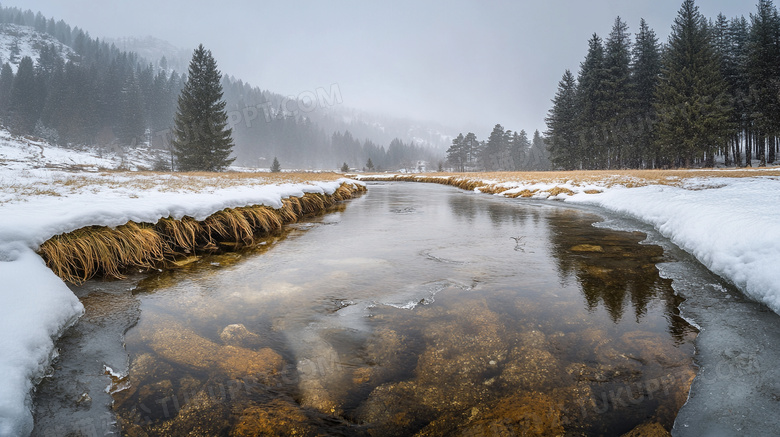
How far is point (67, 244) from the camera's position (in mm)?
4023

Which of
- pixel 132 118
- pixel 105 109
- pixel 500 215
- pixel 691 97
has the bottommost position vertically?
pixel 500 215

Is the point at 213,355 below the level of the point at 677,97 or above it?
below

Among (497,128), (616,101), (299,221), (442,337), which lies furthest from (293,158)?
(442,337)

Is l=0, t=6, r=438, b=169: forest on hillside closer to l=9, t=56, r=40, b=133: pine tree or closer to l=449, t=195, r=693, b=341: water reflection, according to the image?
l=9, t=56, r=40, b=133: pine tree

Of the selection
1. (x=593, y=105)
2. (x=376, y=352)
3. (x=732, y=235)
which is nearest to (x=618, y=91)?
(x=593, y=105)

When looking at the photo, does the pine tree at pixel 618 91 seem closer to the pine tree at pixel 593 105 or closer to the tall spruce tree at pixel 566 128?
the pine tree at pixel 593 105

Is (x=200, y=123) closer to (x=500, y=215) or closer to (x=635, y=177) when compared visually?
(x=500, y=215)

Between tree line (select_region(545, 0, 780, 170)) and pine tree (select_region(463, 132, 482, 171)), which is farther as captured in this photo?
pine tree (select_region(463, 132, 482, 171))

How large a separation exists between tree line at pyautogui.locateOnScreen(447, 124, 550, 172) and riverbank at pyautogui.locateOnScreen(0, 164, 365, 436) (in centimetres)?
8371

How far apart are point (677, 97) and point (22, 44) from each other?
625ft

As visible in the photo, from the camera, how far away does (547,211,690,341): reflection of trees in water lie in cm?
338

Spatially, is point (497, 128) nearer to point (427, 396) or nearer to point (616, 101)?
point (616, 101)

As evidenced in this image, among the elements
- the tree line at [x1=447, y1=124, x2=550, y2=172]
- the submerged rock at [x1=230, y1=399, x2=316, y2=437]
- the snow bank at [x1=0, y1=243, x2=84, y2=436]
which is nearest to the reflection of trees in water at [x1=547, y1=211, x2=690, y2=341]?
the submerged rock at [x1=230, y1=399, x2=316, y2=437]

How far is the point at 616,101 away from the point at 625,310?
39663 millimetres
